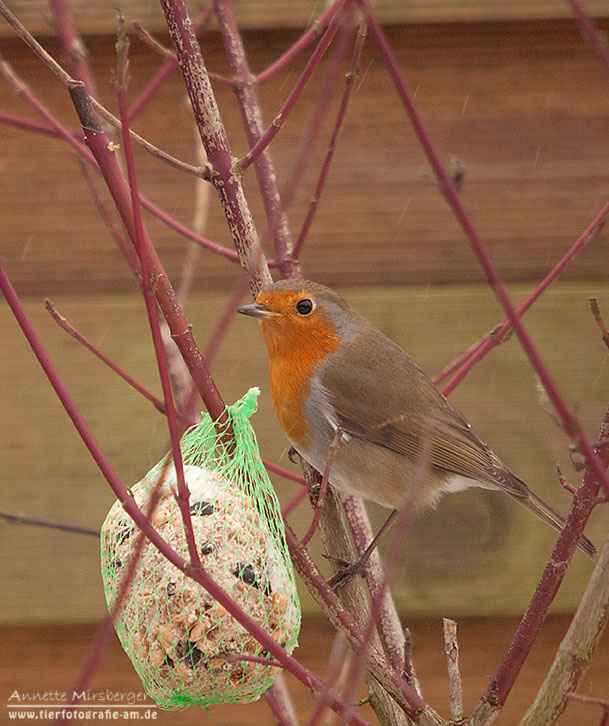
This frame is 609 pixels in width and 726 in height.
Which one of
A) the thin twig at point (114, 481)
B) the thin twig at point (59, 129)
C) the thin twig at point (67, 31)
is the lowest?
the thin twig at point (114, 481)

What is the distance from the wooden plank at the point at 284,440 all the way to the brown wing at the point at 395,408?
0.27 metres

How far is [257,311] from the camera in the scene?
4.09ft

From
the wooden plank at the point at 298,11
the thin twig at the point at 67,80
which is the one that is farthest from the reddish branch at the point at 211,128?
the wooden plank at the point at 298,11

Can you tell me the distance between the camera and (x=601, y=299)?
1781 mm

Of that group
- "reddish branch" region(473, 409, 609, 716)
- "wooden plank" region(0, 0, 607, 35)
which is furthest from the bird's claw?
"wooden plank" region(0, 0, 607, 35)

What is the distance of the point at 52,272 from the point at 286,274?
805 mm

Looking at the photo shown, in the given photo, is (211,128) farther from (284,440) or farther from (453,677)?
(284,440)

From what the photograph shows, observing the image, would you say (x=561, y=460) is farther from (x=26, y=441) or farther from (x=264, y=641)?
(x=264, y=641)

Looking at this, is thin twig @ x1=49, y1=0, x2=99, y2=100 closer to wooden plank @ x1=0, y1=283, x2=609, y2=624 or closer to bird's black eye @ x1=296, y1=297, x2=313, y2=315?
bird's black eye @ x1=296, y1=297, x2=313, y2=315

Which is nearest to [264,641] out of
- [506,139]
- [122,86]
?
[122,86]

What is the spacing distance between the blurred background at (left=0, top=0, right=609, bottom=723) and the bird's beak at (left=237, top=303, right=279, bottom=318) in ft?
1.69

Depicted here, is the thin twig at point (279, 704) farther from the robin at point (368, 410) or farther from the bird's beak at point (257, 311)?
the bird's beak at point (257, 311)

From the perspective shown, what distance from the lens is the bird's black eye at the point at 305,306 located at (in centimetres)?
132

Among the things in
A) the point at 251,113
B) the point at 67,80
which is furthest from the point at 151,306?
the point at 251,113
